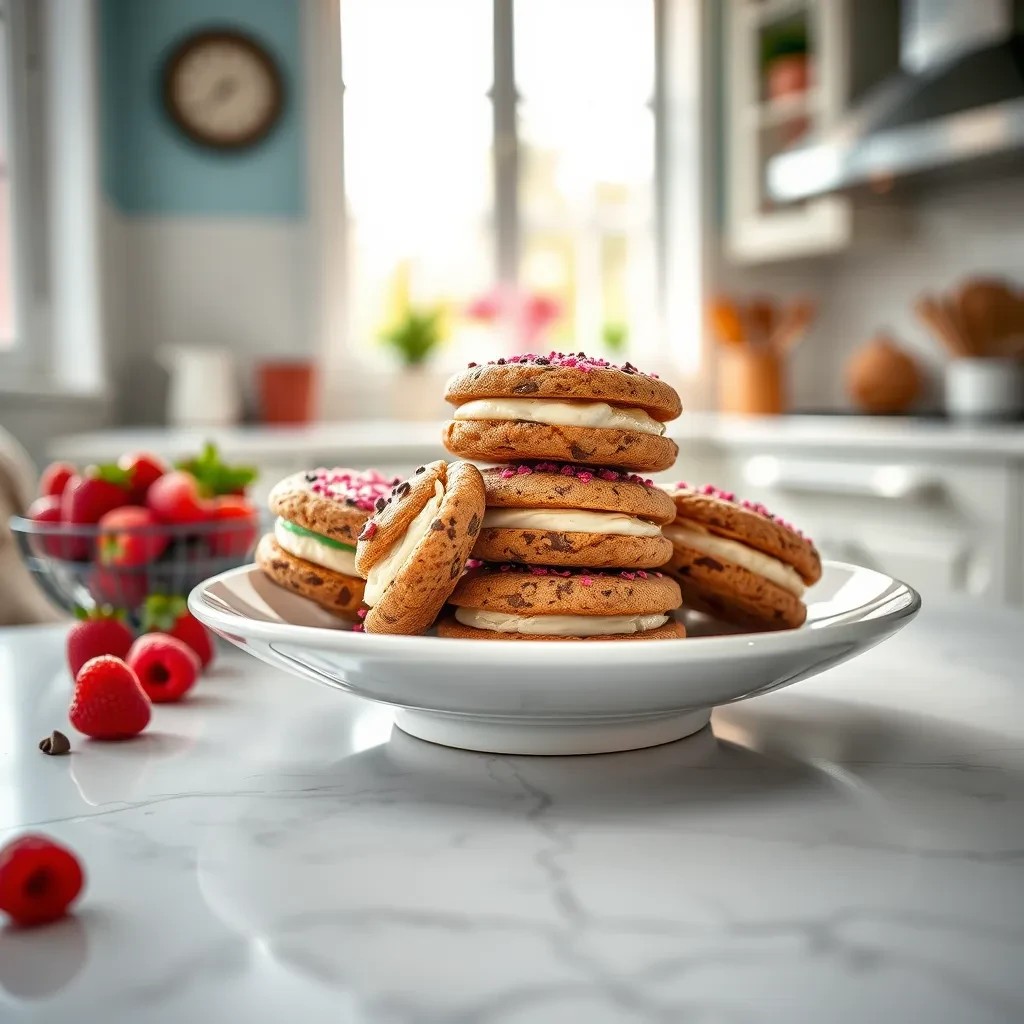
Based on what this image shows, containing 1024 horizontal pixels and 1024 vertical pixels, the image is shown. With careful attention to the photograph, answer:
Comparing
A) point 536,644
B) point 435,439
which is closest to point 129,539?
point 536,644

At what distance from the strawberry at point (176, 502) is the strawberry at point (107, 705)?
409 millimetres

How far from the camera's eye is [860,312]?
13.9ft

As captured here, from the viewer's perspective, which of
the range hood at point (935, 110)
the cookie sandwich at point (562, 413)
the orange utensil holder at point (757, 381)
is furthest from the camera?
the orange utensil holder at point (757, 381)

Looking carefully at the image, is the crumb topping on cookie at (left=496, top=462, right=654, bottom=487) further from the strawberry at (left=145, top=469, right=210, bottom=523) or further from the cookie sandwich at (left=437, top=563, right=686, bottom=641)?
the strawberry at (left=145, top=469, right=210, bottom=523)

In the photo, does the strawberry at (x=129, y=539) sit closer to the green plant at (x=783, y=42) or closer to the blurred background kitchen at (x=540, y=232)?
the blurred background kitchen at (x=540, y=232)

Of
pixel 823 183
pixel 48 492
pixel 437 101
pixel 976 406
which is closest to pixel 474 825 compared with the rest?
pixel 48 492

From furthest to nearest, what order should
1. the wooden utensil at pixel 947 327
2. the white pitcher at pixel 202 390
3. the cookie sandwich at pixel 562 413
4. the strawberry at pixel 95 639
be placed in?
the white pitcher at pixel 202 390 < the wooden utensil at pixel 947 327 < the strawberry at pixel 95 639 < the cookie sandwich at pixel 562 413

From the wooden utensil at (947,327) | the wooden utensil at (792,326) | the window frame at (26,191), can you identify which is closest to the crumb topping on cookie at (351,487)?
the window frame at (26,191)

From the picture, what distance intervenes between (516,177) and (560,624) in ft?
12.0

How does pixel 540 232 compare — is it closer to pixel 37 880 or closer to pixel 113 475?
pixel 113 475

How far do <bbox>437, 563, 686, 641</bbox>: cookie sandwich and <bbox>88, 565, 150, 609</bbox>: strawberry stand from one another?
49 cm

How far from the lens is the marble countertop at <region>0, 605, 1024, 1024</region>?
1.44 ft

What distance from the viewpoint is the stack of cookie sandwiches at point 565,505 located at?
78cm

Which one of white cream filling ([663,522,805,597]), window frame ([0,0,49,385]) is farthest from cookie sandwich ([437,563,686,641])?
window frame ([0,0,49,385])
